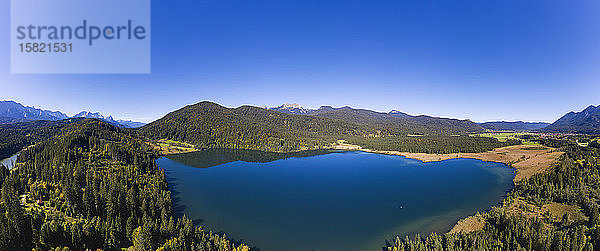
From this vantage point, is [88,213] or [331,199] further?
[331,199]

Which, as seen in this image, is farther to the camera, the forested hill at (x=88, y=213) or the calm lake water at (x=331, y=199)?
the calm lake water at (x=331, y=199)

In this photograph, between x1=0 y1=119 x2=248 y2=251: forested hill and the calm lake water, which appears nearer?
x1=0 y1=119 x2=248 y2=251: forested hill

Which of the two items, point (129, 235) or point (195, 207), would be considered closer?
point (129, 235)

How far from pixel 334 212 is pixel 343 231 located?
10.4 metres

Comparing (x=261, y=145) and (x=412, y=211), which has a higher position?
(x=261, y=145)

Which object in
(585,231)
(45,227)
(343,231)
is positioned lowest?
(343,231)

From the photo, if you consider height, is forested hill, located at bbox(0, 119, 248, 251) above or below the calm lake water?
above

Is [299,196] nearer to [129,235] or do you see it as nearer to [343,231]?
[343,231]

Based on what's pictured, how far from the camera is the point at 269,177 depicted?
97688 mm

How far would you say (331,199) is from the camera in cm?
6906

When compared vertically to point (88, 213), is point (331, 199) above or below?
below

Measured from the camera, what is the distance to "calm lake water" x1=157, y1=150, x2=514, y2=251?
1873 inches

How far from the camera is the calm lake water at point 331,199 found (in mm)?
47562

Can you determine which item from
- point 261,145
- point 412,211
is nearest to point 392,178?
point 412,211
